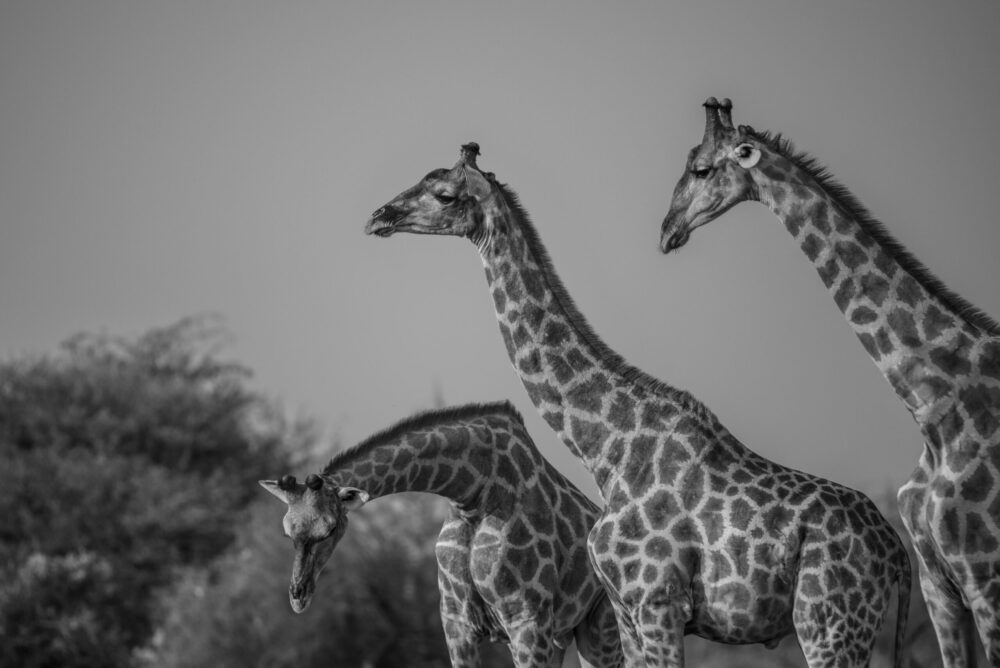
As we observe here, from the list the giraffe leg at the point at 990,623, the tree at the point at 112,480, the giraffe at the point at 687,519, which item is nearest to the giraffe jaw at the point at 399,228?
the giraffe at the point at 687,519

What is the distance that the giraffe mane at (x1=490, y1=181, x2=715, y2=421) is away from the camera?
10953 mm

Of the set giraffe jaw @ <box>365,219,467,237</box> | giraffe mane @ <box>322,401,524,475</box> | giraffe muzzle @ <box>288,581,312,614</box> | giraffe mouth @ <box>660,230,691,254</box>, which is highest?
giraffe jaw @ <box>365,219,467,237</box>

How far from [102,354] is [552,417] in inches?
1343

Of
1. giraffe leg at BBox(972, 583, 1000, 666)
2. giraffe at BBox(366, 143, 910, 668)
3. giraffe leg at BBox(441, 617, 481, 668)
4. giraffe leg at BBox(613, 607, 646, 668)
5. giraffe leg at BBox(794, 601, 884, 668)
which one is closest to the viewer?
giraffe leg at BBox(972, 583, 1000, 666)

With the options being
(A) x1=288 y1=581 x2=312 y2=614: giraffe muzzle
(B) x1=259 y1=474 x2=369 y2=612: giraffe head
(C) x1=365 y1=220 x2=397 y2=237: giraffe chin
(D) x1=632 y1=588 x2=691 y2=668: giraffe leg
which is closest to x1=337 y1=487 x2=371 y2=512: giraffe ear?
(B) x1=259 y1=474 x2=369 y2=612: giraffe head

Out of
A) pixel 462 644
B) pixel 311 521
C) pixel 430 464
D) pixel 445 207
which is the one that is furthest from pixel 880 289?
pixel 311 521

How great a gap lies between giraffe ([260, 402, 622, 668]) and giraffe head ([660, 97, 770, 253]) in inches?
90.5

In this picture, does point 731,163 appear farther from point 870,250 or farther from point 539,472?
point 539,472

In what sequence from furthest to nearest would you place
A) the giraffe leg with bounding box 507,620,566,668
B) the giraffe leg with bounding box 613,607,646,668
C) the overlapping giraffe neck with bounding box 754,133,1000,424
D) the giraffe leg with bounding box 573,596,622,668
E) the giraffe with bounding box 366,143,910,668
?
the giraffe leg with bounding box 573,596,622,668
the giraffe leg with bounding box 507,620,566,668
the giraffe leg with bounding box 613,607,646,668
the giraffe with bounding box 366,143,910,668
the overlapping giraffe neck with bounding box 754,133,1000,424

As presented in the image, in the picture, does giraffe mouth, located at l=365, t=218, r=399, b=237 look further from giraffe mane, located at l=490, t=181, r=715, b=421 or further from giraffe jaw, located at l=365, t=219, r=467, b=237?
giraffe mane, located at l=490, t=181, r=715, b=421

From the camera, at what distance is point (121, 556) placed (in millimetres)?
34344

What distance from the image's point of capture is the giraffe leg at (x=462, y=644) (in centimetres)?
1155

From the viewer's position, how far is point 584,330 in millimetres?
11375

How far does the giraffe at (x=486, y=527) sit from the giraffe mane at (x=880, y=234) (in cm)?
323
